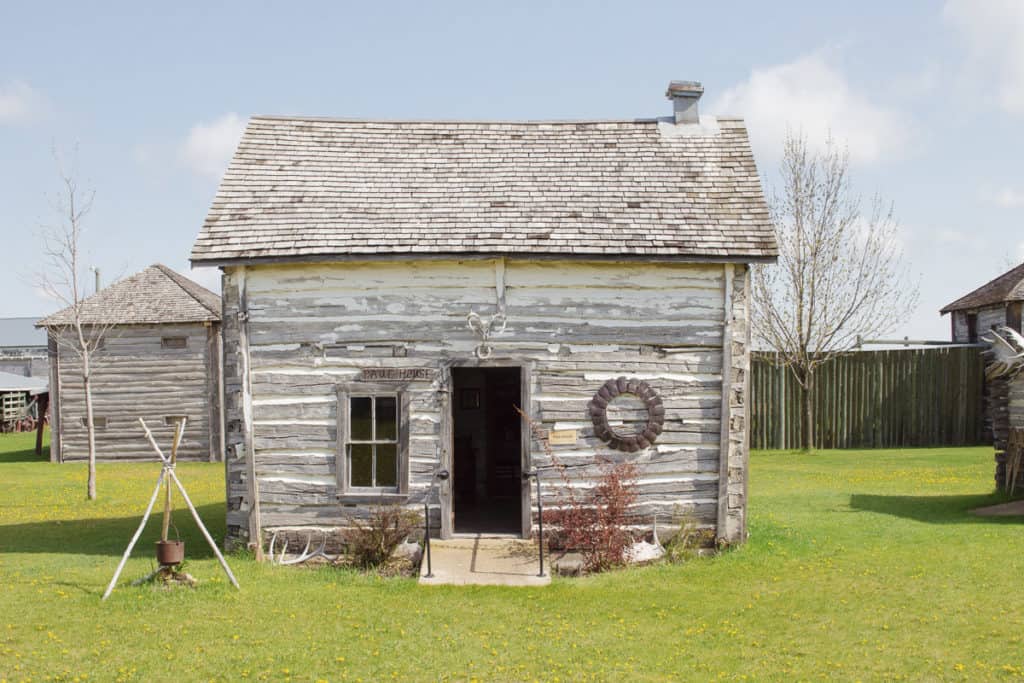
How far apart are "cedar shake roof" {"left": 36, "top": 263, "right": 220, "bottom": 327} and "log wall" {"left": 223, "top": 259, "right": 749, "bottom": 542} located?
1318cm

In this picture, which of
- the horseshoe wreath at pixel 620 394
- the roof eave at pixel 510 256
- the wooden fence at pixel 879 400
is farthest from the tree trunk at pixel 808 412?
the horseshoe wreath at pixel 620 394

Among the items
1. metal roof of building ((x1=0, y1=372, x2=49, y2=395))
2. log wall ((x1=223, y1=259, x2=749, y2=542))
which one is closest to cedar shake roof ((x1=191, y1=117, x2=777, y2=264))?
log wall ((x1=223, y1=259, x2=749, y2=542))

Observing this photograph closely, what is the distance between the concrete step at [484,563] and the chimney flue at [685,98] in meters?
6.78

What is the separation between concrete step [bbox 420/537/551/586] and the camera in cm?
1009

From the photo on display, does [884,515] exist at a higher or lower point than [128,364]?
lower

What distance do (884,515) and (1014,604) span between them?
192 inches

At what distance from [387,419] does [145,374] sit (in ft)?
49.5

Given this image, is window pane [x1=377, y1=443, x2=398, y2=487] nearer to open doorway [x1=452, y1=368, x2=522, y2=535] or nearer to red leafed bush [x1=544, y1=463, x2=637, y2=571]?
red leafed bush [x1=544, y1=463, x2=637, y2=571]

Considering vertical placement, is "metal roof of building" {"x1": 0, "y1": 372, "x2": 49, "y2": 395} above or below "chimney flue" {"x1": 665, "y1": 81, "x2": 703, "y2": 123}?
below

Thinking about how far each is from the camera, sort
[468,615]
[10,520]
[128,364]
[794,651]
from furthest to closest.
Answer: [128,364] → [10,520] → [468,615] → [794,651]

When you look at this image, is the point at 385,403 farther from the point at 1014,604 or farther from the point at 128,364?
the point at 128,364

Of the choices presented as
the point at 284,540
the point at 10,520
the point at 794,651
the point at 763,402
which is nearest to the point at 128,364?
the point at 10,520

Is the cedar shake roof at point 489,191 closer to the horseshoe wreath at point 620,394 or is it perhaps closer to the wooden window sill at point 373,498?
the horseshoe wreath at point 620,394

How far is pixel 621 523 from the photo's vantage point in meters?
11.2
